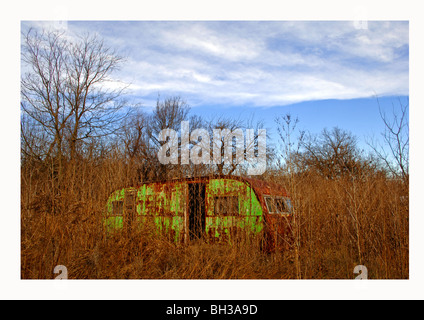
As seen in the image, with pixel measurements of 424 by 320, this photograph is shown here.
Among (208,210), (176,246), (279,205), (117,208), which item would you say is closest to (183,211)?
(208,210)

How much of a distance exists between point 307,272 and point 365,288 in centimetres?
122

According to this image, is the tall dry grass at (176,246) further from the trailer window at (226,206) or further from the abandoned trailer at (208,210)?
the trailer window at (226,206)

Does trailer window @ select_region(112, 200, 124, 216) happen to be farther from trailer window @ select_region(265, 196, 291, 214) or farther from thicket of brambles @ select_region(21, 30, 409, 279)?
trailer window @ select_region(265, 196, 291, 214)

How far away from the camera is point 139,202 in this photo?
17.3 ft

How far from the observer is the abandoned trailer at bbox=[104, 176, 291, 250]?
475 centimetres

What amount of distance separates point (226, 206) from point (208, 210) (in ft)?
1.25

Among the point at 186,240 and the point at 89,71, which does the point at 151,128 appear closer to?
the point at 89,71

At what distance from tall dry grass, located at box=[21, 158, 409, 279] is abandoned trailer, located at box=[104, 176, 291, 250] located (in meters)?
0.25

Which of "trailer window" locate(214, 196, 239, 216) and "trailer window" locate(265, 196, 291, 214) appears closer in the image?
→ "trailer window" locate(265, 196, 291, 214)

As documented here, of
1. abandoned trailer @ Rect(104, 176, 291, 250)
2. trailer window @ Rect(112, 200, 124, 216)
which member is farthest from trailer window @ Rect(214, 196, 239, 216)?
trailer window @ Rect(112, 200, 124, 216)

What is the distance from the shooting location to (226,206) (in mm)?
5156

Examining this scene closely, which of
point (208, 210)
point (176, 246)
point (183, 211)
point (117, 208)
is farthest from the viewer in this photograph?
point (208, 210)

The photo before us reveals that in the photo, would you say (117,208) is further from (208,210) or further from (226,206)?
(226,206)
